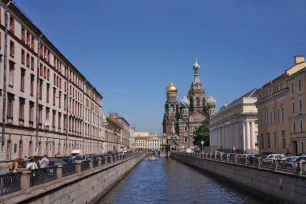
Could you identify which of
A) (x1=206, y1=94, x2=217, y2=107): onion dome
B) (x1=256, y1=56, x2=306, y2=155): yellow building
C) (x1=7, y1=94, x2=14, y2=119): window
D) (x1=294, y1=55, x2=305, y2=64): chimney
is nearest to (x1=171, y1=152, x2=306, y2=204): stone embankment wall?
(x1=256, y1=56, x2=306, y2=155): yellow building

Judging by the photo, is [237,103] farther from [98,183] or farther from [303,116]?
[98,183]

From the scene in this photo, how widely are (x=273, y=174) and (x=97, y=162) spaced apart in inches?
564

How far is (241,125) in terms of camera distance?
86125 millimetres

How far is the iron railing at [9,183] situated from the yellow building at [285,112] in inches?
1587

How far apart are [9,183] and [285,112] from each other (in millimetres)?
47716

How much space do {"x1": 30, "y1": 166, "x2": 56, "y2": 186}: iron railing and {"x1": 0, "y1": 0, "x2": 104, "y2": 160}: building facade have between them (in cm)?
1691

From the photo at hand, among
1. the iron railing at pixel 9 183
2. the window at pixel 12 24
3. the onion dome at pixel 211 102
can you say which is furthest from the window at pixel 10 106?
the onion dome at pixel 211 102

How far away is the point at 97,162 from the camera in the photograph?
108ft

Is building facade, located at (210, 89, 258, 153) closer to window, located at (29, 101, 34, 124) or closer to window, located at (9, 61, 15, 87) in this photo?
window, located at (29, 101, 34, 124)

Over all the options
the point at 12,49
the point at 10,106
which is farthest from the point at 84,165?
the point at 12,49

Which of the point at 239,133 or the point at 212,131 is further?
the point at 212,131

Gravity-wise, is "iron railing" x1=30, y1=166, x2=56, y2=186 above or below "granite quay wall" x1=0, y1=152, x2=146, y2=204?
above

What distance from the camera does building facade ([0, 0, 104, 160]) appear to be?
114 feet

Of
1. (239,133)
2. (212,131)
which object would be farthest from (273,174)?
(212,131)
